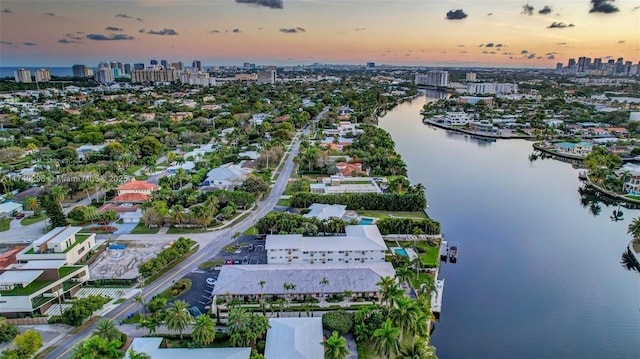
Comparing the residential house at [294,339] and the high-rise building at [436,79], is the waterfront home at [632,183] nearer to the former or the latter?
the residential house at [294,339]

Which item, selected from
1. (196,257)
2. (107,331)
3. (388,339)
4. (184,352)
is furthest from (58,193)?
(388,339)

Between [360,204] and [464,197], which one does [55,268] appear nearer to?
[360,204]

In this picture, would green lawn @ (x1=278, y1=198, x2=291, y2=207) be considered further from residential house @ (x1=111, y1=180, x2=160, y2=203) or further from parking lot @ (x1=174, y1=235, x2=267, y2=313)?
residential house @ (x1=111, y1=180, x2=160, y2=203)

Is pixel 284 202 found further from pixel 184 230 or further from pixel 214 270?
pixel 214 270

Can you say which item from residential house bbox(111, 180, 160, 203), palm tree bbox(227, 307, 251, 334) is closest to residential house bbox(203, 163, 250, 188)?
residential house bbox(111, 180, 160, 203)

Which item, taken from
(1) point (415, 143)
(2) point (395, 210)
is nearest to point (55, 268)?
(2) point (395, 210)

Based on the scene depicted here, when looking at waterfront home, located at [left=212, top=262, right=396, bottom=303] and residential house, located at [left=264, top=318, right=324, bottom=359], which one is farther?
waterfront home, located at [left=212, top=262, right=396, bottom=303]

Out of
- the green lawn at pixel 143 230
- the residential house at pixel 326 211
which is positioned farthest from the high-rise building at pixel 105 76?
the residential house at pixel 326 211
